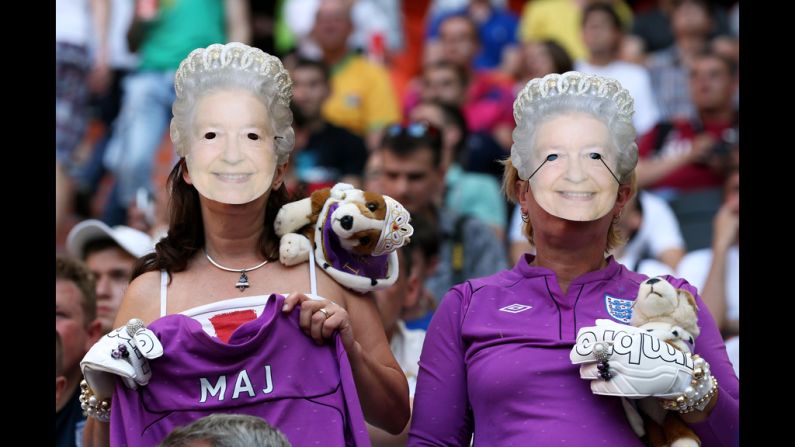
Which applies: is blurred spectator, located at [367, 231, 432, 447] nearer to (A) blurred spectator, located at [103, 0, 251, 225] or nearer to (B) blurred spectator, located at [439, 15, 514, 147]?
(B) blurred spectator, located at [439, 15, 514, 147]

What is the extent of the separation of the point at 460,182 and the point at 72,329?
3.31m

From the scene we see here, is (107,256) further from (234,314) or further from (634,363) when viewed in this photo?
(634,363)

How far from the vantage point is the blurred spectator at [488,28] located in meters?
10.7

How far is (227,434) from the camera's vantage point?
308 centimetres

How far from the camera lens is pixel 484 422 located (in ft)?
12.4

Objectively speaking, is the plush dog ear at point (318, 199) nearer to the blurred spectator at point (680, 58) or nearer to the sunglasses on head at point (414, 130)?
the sunglasses on head at point (414, 130)

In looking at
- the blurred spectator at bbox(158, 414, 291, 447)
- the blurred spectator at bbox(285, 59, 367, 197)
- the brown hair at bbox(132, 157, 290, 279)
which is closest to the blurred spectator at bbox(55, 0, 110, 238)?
Answer: the blurred spectator at bbox(285, 59, 367, 197)

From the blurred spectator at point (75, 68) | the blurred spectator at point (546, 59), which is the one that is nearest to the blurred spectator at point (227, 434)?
the blurred spectator at point (546, 59)

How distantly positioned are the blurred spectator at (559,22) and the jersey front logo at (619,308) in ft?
22.2

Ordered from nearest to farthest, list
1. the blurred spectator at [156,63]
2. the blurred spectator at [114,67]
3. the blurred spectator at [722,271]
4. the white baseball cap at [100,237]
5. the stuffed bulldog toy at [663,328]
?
the stuffed bulldog toy at [663,328] < the white baseball cap at [100,237] < the blurred spectator at [722,271] < the blurred spectator at [156,63] < the blurred spectator at [114,67]

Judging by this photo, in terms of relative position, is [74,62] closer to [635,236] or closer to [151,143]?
[151,143]

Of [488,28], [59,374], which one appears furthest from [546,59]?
[59,374]

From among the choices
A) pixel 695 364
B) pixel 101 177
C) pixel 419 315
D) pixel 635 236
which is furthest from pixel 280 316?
pixel 101 177

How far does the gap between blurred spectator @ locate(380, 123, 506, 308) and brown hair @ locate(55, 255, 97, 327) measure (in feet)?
5.62
